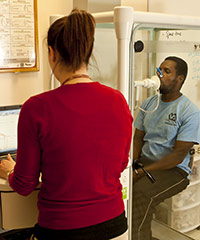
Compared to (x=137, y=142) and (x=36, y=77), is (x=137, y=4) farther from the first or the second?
(x=137, y=142)

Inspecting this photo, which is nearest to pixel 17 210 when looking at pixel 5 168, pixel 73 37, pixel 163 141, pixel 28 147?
pixel 5 168

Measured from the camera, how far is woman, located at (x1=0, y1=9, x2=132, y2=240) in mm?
1159

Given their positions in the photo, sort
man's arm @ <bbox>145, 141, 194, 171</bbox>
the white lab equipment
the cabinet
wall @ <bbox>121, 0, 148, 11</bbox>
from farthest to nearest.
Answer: wall @ <bbox>121, 0, 148, 11</bbox>, the cabinet, man's arm @ <bbox>145, 141, 194, 171</bbox>, the white lab equipment

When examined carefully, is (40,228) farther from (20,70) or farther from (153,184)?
(20,70)

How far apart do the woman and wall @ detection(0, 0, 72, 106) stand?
0.92 metres

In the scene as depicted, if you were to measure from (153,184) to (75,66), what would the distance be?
38.6 inches

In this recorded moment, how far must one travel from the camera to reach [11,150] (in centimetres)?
200

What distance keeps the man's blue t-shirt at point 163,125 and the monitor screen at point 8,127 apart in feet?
2.13

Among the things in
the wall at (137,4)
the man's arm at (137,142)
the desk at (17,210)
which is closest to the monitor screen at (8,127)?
the desk at (17,210)

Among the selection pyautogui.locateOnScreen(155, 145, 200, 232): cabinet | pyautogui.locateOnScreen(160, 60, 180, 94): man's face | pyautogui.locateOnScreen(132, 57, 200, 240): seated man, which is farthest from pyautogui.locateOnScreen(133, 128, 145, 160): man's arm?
pyautogui.locateOnScreen(155, 145, 200, 232): cabinet

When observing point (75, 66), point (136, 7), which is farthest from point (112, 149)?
point (136, 7)

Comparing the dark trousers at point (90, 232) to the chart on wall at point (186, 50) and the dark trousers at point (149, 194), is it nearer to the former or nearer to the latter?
the dark trousers at point (149, 194)

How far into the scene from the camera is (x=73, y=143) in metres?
1.16

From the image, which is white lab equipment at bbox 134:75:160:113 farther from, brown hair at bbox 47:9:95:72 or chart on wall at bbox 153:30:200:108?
brown hair at bbox 47:9:95:72
